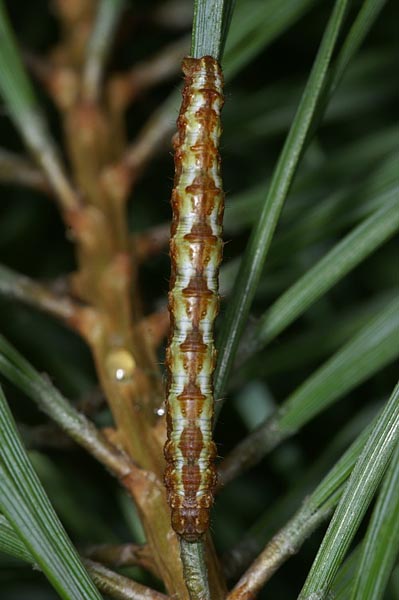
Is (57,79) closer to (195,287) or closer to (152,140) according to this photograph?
(152,140)

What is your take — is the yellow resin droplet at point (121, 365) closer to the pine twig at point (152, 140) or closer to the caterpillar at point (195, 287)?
the caterpillar at point (195, 287)

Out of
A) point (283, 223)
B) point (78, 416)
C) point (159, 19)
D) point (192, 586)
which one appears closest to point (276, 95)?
point (283, 223)

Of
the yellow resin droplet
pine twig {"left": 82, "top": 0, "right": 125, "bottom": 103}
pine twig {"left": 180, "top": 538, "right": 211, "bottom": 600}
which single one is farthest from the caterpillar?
pine twig {"left": 82, "top": 0, "right": 125, "bottom": 103}

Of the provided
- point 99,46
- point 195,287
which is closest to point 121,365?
point 195,287

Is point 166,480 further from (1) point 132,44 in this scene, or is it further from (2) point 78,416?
(1) point 132,44

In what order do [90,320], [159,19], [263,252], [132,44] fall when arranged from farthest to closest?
[132,44], [159,19], [90,320], [263,252]

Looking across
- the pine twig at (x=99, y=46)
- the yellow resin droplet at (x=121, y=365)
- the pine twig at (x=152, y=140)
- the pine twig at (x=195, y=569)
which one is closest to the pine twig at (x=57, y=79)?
the pine twig at (x=99, y=46)

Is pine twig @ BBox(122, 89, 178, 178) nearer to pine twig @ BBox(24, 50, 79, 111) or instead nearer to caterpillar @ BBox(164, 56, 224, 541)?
pine twig @ BBox(24, 50, 79, 111)
